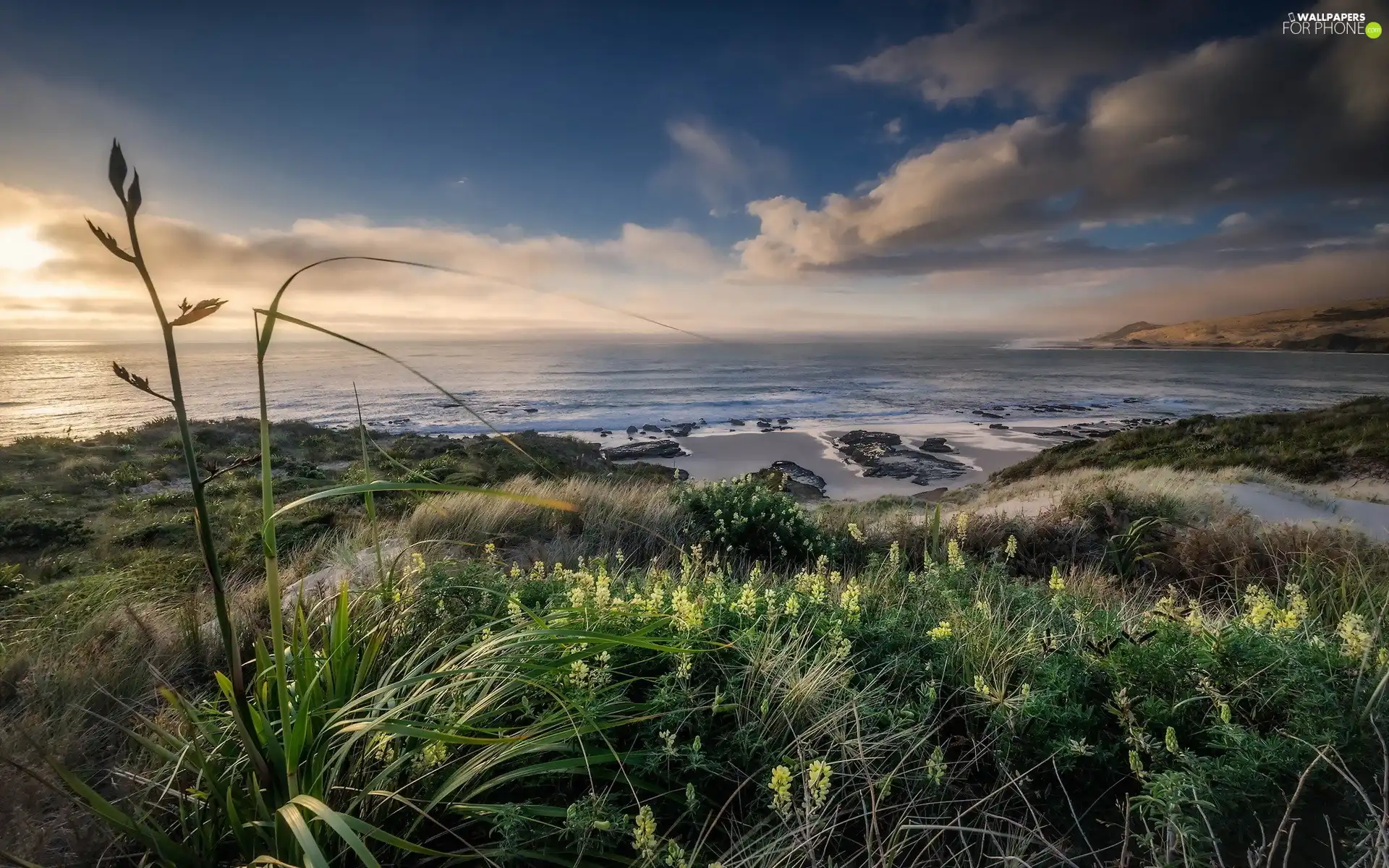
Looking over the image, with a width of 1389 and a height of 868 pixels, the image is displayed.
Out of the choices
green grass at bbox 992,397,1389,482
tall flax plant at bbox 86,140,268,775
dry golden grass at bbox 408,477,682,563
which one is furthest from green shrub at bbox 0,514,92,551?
green grass at bbox 992,397,1389,482

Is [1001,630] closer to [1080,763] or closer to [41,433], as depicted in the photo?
[1080,763]

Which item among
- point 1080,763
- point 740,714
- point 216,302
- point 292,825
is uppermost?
point 216,302

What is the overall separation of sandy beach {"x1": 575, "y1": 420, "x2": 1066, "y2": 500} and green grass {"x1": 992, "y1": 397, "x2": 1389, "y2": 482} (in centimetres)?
220

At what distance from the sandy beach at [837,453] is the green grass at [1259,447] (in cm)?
220

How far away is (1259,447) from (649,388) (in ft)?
120

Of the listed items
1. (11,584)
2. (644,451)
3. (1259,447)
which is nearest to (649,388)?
(644,451)

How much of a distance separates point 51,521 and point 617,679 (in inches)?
359

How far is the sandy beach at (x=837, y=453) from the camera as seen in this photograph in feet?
60.8

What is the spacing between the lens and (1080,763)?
84.5 inches

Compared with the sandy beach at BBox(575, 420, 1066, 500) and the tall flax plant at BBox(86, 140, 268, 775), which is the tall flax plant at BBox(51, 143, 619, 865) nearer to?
the tall flax plant at BBox(86, 140, 268, 775)

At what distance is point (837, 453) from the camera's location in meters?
23.2

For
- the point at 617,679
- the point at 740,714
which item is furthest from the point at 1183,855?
the point at 617,679

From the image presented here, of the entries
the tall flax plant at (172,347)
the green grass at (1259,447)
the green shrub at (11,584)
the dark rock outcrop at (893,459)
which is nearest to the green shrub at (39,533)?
the green shrub at (11,584)

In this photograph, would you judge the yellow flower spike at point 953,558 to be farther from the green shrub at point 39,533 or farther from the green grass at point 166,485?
the green shrub at point 39,533
